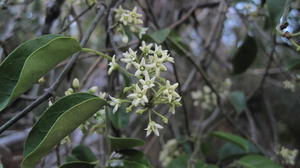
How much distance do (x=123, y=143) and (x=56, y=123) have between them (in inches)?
10.2

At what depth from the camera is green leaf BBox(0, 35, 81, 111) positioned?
2.92 ft

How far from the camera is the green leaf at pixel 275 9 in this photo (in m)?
1.22

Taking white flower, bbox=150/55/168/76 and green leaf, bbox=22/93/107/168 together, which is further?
white flower, bbox=150/55/168/76

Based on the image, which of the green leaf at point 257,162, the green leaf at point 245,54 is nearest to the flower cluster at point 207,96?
the green leaf at point 245,54

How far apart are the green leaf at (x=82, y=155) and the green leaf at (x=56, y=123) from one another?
1.24ft

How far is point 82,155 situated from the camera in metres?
1.31

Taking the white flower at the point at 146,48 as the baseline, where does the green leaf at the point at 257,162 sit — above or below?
below

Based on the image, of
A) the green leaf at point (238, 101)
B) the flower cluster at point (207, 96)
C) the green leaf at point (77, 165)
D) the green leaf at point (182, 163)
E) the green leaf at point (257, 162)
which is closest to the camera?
the green leaf at point (77, 165)

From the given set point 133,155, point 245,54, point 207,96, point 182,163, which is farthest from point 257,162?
point 207,96

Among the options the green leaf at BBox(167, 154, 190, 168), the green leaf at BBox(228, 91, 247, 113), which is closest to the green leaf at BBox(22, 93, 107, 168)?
the green leaf at BBox(167, 154, 190, 168)

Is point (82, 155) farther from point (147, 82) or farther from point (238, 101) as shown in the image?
point (238, 101)

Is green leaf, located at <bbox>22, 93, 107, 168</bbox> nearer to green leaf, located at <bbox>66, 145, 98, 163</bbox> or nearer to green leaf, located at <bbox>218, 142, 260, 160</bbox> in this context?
green leaf, located at <bbox>66, 145, 98, 163</bbox>

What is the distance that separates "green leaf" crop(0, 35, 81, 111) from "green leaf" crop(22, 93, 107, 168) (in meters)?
0.09

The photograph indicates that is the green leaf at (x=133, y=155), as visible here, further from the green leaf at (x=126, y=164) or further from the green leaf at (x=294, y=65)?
the green leaf at (x=294, y=65)
